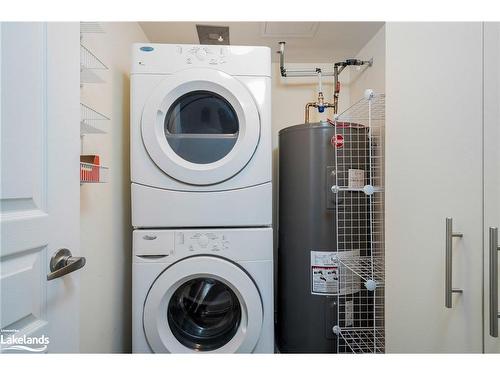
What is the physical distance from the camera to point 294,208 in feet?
4.24

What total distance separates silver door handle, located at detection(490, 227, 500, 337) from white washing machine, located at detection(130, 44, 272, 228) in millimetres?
735

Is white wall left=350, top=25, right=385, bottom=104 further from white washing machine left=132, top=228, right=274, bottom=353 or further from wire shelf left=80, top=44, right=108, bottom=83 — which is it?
wire shelf left=80, top=44, right=108, bottom=83

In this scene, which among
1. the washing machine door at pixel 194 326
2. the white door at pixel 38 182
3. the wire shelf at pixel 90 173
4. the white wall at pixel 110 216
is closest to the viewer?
the white door at pixel 38 182

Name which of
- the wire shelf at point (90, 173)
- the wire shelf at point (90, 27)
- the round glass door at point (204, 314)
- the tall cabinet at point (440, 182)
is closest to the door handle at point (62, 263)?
the wire shelf at point (90, 173)

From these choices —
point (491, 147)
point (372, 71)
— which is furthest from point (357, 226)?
point (372, 71)

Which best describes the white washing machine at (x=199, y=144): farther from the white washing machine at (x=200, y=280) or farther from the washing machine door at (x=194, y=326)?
the washing machine door at (x=194, y=326)

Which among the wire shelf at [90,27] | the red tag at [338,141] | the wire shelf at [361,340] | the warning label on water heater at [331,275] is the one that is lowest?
the wire shelf at [361,340]

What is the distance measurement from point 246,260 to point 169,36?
138 cm

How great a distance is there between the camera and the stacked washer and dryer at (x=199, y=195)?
1043 millimetres

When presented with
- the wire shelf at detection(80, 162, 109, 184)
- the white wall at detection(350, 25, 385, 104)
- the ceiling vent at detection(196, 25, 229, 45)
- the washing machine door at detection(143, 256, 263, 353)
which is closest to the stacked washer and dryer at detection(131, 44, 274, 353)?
the washing machine door at detection(143, 256, 263, 353)

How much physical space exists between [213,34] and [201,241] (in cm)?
115

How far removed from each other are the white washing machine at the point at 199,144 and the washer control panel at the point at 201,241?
4 centimetres

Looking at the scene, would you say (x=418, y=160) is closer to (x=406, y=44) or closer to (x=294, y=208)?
(x=406, y=44)
